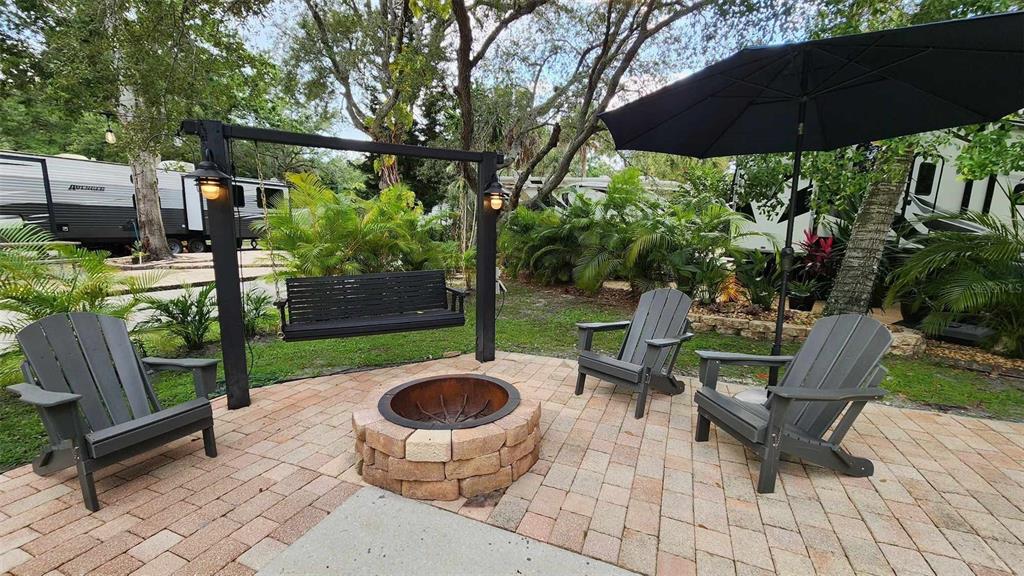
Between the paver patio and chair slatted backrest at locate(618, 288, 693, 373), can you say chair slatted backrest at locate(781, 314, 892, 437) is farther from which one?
chair slatted backrest at locate(618, 288, 693, 373)

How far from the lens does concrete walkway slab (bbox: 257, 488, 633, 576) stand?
1.63 metres

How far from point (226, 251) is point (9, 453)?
5.37 feet

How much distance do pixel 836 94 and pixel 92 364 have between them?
4.87 m

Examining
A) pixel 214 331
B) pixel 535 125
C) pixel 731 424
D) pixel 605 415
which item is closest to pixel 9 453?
pixel 214 331

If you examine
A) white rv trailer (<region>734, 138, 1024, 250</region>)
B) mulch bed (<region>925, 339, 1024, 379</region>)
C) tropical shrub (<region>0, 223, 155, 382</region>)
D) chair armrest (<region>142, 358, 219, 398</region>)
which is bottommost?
mulch bed (<region>925, 339, 1024, 379</region>)

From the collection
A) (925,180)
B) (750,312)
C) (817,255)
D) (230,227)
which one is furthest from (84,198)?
(925,180)

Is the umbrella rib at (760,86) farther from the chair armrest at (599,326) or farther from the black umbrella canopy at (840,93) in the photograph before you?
the chair armrest at (599,326)

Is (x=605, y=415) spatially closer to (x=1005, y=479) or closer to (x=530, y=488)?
(x=530, y=488)

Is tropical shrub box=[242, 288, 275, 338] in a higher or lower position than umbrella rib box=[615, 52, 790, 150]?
lower

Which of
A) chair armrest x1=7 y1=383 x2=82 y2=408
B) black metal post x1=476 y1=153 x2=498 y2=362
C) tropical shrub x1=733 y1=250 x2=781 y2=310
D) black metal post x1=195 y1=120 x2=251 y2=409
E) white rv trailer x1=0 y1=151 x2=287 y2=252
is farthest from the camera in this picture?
white rv trailer x1=0 y1=151 x2=287 y2=252

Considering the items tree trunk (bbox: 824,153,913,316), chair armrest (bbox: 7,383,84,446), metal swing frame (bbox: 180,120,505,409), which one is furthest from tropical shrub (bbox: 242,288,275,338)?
tree trunk (bbox: 824,153,913,316)

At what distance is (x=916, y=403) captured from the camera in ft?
10.8

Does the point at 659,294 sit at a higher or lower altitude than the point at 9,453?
higher

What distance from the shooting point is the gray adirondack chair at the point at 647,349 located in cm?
297
